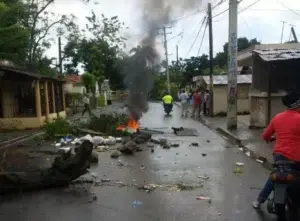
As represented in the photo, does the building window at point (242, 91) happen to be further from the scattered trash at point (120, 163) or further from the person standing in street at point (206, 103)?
the scattered trash at point (120, 163)

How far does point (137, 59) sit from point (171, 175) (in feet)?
31.4

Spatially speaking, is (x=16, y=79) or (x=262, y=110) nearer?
(x=262, y=110)

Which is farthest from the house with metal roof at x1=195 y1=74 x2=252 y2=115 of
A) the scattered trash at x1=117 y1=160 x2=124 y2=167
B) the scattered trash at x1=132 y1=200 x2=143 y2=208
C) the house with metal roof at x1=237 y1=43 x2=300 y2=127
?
the scattered trash at x1=132 y1=200 x2=143 y2=208

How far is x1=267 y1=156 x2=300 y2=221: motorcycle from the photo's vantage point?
508 centimetres

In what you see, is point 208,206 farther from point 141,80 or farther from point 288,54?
point 141,80

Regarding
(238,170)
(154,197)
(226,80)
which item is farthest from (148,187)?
(226,80)

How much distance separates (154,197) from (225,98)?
21.6 meters

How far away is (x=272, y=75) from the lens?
54.0 feet

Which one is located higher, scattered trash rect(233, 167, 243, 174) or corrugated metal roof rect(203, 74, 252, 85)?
corrugated metal roof rect(203, 74, 252, 85)

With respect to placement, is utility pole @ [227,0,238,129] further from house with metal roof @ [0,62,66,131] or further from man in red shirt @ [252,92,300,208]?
man in red shirt @ [252,92,300,208]

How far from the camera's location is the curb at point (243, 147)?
34.5 ft

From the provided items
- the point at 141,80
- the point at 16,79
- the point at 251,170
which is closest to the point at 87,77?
the point at 16,79

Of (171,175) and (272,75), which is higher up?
(272,75)

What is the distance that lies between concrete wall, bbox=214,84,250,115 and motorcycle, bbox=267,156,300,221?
22.8 metres
